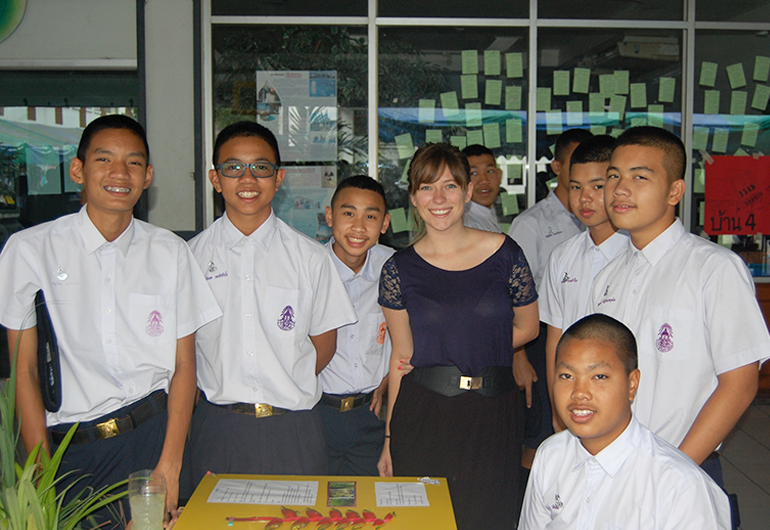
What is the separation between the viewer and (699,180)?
5.37 meters

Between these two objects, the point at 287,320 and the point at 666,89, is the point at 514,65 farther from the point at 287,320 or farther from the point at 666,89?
the point at 287,320

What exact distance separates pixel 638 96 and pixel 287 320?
4038 mm

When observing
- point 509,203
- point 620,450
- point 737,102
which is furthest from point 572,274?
point 737,102

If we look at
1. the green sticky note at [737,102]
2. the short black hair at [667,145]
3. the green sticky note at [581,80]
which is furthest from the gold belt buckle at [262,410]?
Answer: the green sticky note at [737,102]

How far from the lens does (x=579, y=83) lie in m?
5.20

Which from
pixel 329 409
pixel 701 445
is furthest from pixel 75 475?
pixel 701 445

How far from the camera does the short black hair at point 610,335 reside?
1.73 meters

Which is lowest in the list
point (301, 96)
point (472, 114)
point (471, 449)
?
point (471, 449)

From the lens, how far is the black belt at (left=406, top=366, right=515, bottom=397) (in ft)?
7.38

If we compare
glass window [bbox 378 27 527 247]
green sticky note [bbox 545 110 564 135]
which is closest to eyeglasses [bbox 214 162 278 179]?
glass window [bbox 378 27 527 247]

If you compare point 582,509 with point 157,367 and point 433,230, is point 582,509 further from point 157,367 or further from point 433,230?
point 157,367

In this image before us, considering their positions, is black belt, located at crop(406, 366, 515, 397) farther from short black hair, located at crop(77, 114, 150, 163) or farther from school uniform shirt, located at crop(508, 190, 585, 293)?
school uniform shirt, located at crop(508, 190, 585, 293)

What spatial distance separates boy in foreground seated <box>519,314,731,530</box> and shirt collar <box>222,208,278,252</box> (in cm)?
113

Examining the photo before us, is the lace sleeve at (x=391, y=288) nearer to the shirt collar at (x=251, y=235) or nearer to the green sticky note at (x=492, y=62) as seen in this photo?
the shirt collar at (x=251, y=235)
